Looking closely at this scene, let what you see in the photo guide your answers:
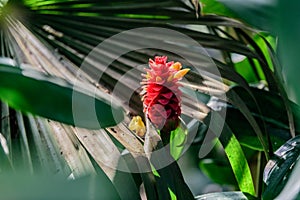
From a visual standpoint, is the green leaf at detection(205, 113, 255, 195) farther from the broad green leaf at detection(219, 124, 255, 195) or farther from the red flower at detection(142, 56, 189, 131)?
the red flower at detection(142, 56, 189, 131)

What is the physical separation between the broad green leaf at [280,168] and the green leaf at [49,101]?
22cm

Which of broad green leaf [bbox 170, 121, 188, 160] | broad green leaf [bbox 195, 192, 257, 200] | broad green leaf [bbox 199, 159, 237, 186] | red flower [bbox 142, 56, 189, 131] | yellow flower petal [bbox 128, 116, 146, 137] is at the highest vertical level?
red flower [bbox 142, 56, 189, 131]

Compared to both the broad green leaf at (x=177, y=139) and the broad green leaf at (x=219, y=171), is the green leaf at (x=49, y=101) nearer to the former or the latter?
the broad green leaf at (x=177, y=139)

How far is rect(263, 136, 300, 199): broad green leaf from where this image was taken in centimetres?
43

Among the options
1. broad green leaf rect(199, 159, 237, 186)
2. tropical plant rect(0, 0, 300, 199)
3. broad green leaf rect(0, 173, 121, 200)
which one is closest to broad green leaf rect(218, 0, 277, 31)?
tropical plant rect(0, 0, 300, 199)

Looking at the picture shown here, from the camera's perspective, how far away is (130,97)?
654 millimetres

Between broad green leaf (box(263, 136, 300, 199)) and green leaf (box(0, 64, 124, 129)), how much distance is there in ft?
0.73

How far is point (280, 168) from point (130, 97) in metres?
0.24

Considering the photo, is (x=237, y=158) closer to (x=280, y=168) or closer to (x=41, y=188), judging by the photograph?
(x=280, y=168)

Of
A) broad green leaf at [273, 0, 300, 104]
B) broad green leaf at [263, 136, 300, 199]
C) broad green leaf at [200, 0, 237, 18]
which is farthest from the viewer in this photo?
broad green leaf at [200, 0, 237, 18]

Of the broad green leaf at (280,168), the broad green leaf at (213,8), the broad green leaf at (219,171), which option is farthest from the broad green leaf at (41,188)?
the broad green leaf at (219,171)

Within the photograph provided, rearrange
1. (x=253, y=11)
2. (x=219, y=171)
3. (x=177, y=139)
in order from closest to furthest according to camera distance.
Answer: (x=253, y=11), (x=177, y=139), (x=219, y=171)

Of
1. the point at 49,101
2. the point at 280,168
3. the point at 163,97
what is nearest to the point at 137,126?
the point at 163,97

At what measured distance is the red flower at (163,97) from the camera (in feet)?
1.73
